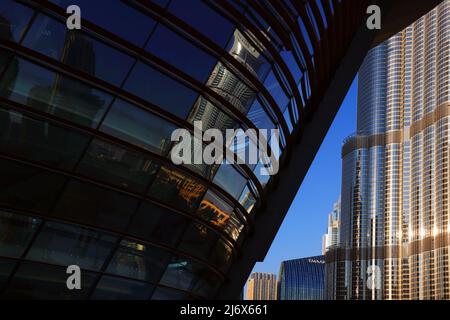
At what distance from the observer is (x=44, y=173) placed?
12.5 m

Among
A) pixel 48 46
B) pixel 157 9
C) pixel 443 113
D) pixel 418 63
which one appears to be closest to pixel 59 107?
pixel 48 46

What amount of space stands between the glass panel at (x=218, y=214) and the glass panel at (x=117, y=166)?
96.5 inches

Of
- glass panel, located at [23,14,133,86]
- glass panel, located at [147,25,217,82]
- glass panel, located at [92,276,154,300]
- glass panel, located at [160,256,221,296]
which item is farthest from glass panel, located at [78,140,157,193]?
glass panel, located at [160,256,221,296]

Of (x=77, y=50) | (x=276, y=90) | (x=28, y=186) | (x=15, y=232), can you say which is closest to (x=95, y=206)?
(x=28, y=186)

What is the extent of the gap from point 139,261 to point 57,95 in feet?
16.7

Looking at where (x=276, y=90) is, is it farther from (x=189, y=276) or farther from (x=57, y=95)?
(x=57, y=95)

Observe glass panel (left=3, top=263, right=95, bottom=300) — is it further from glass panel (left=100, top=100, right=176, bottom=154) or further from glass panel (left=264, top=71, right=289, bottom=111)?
glass panel (left=264, top=71, right=289, bottom=111)

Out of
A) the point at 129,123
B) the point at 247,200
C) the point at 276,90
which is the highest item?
the point at 276,90

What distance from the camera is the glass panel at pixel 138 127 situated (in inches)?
511

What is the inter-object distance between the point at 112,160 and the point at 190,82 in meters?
2.42

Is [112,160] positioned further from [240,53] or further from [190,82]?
[240,53]

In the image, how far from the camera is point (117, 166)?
44.3ft

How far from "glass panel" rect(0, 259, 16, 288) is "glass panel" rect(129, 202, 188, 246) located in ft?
9.14

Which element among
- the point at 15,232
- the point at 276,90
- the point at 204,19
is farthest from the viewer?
the point at 276,90
